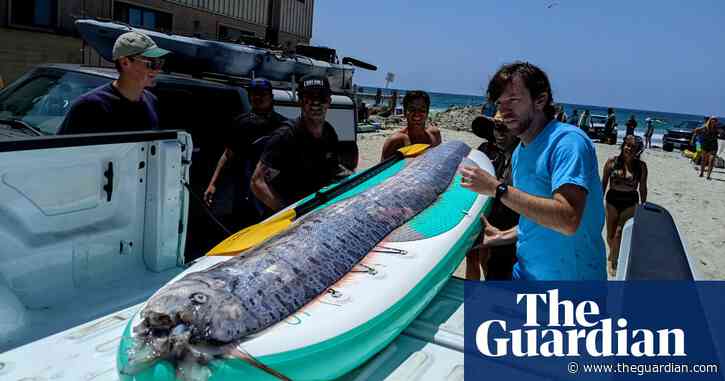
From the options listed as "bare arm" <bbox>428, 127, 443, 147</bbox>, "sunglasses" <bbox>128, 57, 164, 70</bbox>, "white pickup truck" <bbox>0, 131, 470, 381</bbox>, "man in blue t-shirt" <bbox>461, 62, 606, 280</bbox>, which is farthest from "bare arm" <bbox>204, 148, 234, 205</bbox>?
"man in blue t-shirt" <bbox>461, 62, 606, 280</bbox>

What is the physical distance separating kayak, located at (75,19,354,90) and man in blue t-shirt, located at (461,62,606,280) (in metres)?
4.81

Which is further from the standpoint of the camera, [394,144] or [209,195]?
[394,144]

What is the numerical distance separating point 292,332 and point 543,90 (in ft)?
5.05

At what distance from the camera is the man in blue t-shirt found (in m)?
2.20

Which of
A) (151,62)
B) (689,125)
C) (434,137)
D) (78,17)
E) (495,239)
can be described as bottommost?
(495,239)

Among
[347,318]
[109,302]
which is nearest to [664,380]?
[347,318]

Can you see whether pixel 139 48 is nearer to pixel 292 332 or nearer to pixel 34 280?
pixel 34 280

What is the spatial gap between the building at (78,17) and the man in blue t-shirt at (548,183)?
7220 mm

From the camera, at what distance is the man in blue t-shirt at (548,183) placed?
2199 millimetres

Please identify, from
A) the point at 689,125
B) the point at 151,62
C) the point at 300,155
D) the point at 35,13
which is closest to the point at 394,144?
the point at 300,155

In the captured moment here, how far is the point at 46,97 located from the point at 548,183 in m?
4.19

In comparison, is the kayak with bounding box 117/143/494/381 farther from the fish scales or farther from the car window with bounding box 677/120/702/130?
the car window with bounding box 677/120/702/130

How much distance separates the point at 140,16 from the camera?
15094 mm

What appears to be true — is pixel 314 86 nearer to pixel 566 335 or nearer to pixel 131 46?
pixel 131 46
